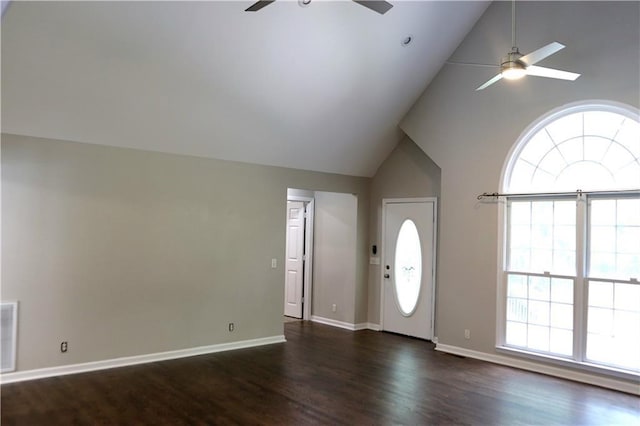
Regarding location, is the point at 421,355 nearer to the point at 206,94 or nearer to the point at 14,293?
the point at 206,94

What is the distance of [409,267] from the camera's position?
6.95 m

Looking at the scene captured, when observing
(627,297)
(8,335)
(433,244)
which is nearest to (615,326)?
(627,297)

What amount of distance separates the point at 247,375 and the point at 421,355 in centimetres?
226

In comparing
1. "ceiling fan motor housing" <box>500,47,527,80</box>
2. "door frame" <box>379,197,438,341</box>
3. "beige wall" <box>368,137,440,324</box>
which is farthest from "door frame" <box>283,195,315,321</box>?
"ceiling fan motor housing" <box>500,47,527,80</box>

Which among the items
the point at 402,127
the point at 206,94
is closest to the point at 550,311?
the point at 402,127

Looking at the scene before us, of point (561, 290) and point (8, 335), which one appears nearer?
point (8, 335)

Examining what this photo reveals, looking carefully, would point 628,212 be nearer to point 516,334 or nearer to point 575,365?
point 575,365

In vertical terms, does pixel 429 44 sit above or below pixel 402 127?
above

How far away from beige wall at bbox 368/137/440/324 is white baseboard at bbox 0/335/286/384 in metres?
1.91

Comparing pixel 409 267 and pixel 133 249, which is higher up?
pixel 133 249

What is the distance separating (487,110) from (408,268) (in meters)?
2.60

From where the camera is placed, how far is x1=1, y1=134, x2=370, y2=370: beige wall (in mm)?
4484

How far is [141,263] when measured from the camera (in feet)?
16.9

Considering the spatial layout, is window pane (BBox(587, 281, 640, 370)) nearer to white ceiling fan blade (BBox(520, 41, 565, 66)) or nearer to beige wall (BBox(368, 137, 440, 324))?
beige wall (BBox(368, 137, 440, 324))
